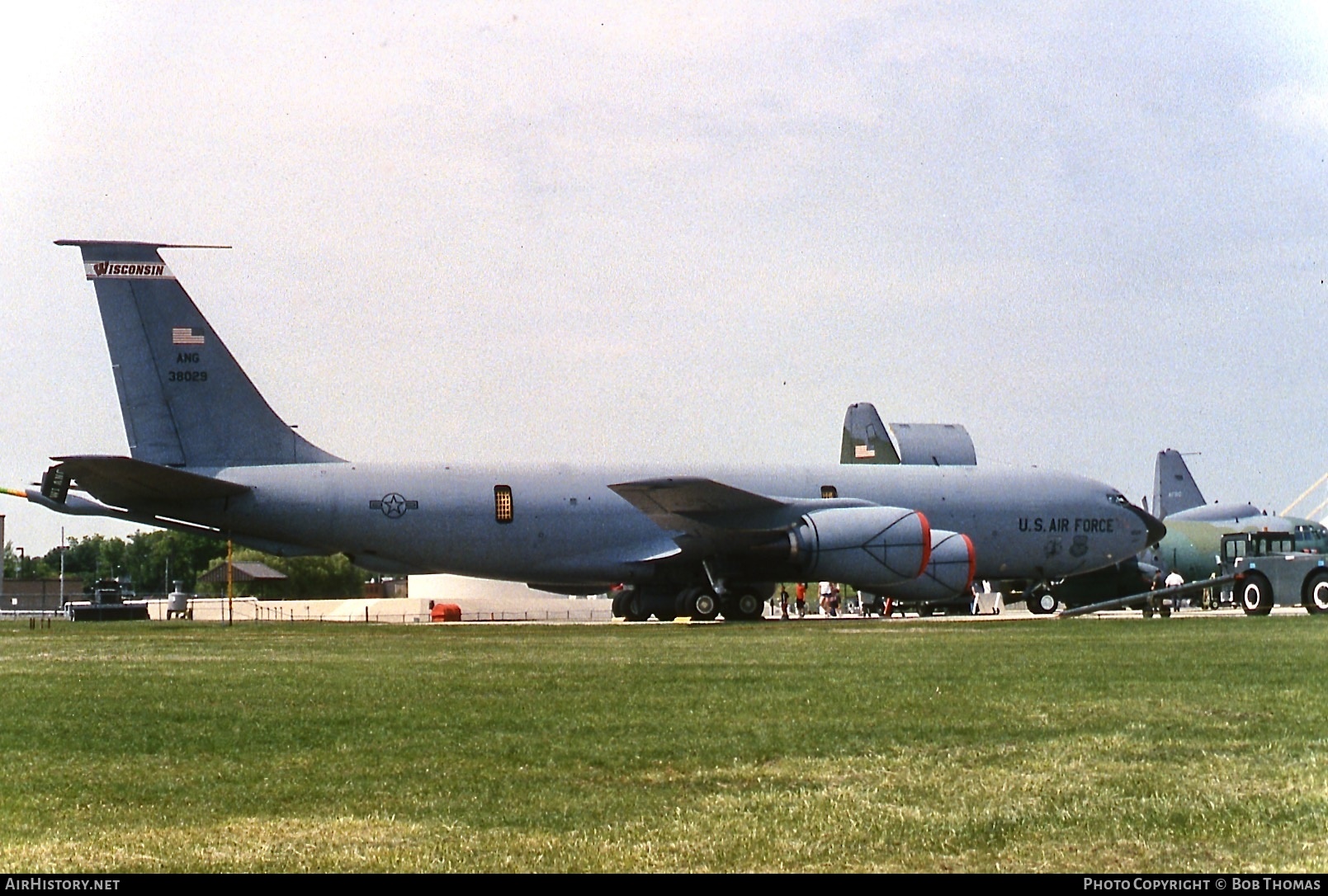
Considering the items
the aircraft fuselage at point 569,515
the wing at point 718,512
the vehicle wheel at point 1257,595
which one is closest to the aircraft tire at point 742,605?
the wing at point 718,512

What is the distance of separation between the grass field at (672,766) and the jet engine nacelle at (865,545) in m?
16.0

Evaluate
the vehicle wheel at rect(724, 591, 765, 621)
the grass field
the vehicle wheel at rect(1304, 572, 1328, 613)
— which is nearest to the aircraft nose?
the vehicle wheel at rect(1304, 572, 1328, 613)

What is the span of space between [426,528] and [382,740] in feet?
76.2

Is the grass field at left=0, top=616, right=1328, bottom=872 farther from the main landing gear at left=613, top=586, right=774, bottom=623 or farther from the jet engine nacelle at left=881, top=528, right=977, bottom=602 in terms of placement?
the main landing gear at left=613, top=586, right=774, bottom=623

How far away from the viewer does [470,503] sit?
108 feet

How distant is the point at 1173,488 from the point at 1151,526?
49.8 metres

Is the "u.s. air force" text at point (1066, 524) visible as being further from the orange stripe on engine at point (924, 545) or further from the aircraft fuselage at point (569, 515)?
the orange stripe on engine at point (924, 545)

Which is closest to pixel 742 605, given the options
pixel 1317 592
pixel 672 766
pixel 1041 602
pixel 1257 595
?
pixel 1041 602

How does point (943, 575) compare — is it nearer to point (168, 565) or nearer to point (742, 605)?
point (742, 605)

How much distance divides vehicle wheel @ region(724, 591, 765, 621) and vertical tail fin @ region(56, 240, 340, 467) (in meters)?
9.87

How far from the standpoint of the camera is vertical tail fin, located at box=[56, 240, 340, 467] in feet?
102

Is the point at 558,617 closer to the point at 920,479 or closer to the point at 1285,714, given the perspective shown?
the point at 920,479

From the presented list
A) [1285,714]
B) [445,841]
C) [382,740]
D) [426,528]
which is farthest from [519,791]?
[426,528]

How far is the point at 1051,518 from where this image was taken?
36.9 metres
